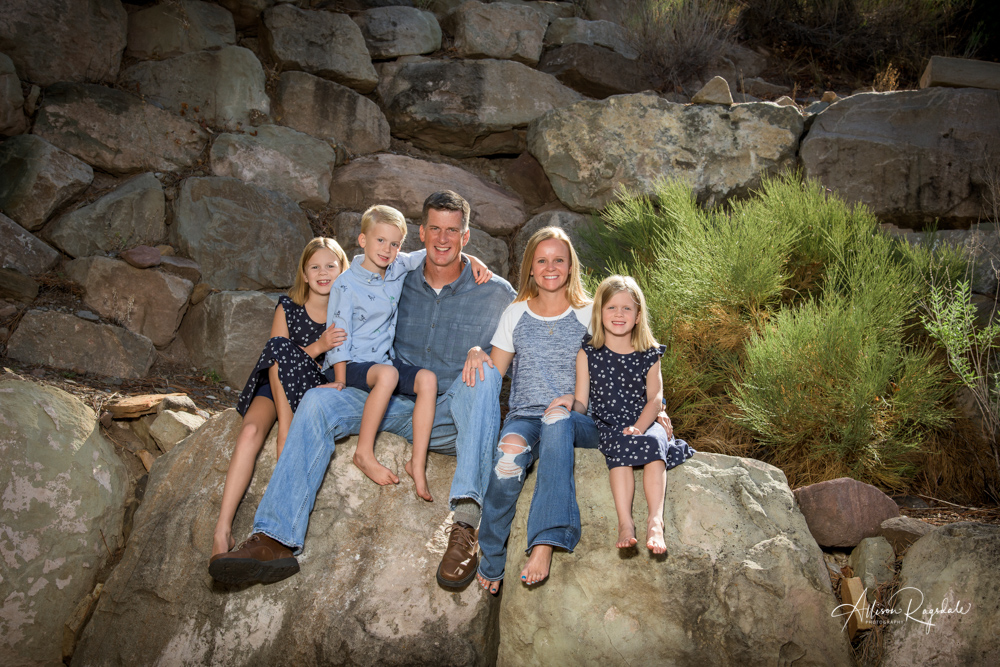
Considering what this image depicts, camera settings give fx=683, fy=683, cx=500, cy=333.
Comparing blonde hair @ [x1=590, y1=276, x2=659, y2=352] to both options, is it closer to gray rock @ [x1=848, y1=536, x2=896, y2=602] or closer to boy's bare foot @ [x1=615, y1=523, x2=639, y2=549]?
boy's bare foot @ [x1=615, y1=523, x2=639, y2=549]

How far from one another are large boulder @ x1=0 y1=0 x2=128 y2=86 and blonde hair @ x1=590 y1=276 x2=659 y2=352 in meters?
3.93

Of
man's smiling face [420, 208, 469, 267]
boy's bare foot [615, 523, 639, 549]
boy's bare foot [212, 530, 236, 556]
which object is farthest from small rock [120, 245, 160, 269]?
boy's bare foot [615, 523, 639, 549]

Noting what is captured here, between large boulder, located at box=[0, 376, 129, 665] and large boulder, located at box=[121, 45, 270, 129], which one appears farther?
large boulder, located at box=[121, 45, 270, 129]

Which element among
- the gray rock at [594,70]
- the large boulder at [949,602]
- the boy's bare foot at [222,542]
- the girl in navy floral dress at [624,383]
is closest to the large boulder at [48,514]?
the boy's bare foot at [222,542]

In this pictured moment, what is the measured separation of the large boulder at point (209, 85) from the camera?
15.7 ft

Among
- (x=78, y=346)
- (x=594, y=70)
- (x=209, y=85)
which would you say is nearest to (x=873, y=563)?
(x=78, y=346)

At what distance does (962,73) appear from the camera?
16.9 feet

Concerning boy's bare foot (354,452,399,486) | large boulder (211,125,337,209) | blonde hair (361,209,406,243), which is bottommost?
boy's bare foot (354,452,399,486)

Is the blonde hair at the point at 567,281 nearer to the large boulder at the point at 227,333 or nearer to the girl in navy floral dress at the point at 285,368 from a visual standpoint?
the girl in navy floral dress at the point at 285,368

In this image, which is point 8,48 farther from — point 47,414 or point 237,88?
point 47,414

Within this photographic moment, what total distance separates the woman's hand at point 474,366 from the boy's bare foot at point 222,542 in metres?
1.10

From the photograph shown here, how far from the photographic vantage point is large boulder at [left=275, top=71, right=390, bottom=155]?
17.2ft

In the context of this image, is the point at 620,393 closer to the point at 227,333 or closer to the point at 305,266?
the point at 305,266

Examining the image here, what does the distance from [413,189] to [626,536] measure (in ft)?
11.2
